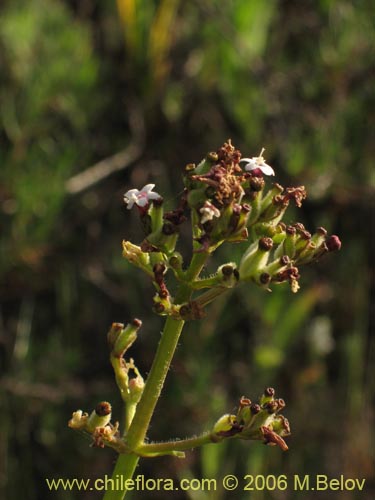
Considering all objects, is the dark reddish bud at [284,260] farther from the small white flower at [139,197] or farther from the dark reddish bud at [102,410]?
the dark reddish bud at [102,410]

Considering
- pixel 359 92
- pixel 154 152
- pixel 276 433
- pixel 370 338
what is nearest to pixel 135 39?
pixel 154 152

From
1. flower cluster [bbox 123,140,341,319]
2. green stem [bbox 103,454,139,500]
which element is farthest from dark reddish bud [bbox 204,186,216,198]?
green stem [bbox 103,454,139,500]

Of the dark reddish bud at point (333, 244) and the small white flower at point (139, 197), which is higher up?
the small white flower at point (139, 197)

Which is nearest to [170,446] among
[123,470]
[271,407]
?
[123,470]

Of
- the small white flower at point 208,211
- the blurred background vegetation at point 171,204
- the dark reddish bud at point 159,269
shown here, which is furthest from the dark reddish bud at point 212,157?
the blurred background vegetation at point 171,204

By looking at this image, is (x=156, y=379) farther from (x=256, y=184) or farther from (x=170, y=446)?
(x=256, y=184)

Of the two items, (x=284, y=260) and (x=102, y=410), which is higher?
(x=284, y=260)

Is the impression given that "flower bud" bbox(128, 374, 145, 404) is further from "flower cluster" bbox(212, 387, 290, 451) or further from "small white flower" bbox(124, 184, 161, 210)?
"small white flower" bbox(124, 184, 161, 210)
